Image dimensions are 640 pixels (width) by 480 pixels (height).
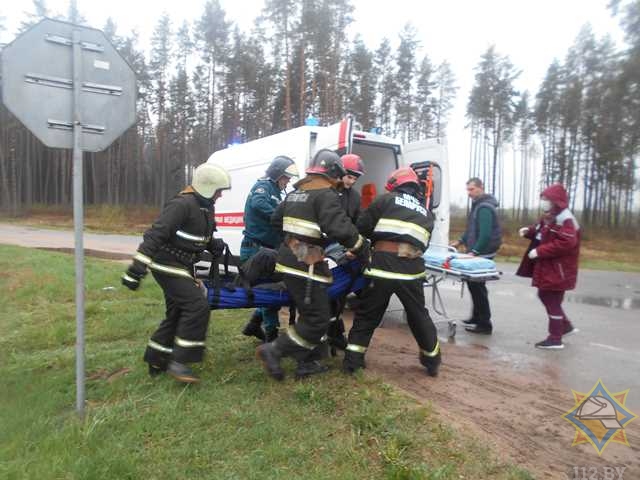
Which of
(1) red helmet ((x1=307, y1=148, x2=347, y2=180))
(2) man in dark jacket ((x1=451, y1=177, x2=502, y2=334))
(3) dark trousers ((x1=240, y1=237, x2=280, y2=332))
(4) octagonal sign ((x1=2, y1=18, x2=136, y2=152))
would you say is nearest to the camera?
(4) octagonal sign ((x1=2, y1=18, x2=136, y2=152))

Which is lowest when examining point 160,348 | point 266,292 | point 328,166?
point 160,348

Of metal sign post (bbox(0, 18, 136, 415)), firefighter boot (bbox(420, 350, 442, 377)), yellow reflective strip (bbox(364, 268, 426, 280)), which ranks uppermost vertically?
metal sign post (bbox(0, 18, 136, 415))

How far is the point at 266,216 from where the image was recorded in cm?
484

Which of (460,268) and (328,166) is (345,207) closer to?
(328,166)

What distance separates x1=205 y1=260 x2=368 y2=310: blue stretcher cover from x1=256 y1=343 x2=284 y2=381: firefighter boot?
19.4 inches

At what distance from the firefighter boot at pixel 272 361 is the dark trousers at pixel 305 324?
4 cm

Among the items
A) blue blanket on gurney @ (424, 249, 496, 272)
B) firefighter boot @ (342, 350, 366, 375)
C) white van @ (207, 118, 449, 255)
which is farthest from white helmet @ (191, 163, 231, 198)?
blue blanket on gurney @ (424, 249, 496, 272)

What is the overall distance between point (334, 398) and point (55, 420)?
2.07m

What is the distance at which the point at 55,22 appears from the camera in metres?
3.28

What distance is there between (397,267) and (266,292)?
1175 millimetres

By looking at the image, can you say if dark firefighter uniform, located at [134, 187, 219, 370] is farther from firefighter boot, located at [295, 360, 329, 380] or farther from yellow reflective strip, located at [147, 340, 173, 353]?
firefighter boot, located at [295, 360, 329, 380]

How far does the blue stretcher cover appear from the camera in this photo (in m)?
4.17

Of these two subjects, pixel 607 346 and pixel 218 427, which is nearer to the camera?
pixel 218 427

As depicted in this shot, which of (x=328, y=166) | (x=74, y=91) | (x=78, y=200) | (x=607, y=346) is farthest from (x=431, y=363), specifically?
(x=74, y=91)
